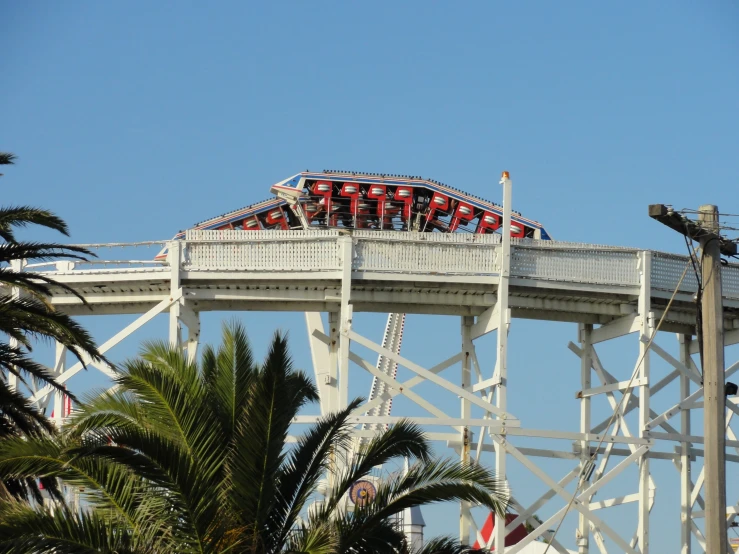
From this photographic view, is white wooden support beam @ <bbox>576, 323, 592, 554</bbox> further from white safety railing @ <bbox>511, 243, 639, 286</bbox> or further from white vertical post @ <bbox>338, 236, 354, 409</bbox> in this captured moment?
white vertical post @ <bbox>338, 236, 354, 409</bbox>

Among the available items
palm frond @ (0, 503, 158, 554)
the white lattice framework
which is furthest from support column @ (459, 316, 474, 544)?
palm frond @ (0, 503, 158, 554)

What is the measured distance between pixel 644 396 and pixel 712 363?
13911mm

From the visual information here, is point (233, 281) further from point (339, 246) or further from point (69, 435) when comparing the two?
point (69, 435)

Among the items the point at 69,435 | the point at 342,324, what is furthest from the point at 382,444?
the point at 342,324

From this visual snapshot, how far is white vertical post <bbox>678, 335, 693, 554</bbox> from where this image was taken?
126 feet

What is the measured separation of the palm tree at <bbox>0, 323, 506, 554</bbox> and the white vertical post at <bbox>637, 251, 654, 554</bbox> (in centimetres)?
1465

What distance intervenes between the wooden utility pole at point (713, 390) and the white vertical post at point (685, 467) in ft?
52.1

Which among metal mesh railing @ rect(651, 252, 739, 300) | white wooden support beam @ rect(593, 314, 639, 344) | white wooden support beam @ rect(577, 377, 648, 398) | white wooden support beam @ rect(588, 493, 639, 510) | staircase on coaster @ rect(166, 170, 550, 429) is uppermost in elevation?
staircase on coaster @ rect(166, 170, 550, 429)

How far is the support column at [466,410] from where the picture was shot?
35594 mm

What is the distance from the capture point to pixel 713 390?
903 inches

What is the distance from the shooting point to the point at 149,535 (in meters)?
20.2

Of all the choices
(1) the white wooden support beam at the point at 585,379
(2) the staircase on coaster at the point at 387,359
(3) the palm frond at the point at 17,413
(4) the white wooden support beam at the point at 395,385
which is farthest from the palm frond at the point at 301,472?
(2) the staircase on coaster at the point at 387,359

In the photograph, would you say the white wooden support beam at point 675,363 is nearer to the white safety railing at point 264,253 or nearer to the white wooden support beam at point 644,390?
the white wooden support beam at point 644,390

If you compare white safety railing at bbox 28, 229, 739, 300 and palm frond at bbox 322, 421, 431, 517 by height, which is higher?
white safety railing at bbox 28, 229, 739, 300
